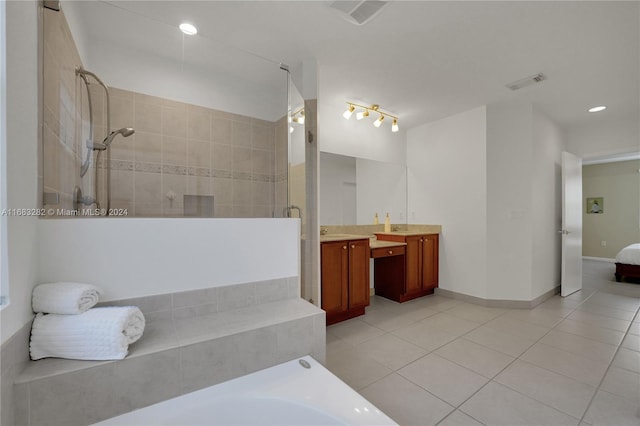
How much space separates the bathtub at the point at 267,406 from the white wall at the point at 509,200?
2.86m

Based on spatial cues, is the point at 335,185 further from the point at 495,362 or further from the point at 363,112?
the point at 495,362

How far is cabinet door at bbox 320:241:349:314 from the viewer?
8.36 feet

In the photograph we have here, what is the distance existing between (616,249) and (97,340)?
9.23 meters

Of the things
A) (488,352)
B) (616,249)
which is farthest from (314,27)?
(616,249)

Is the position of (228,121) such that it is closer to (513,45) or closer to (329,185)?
(329,185)

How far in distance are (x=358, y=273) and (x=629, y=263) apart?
4843 mm

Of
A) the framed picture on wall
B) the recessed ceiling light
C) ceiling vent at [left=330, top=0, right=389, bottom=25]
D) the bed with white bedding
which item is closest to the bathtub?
ceiling vent at [left=330, top=0, right=389, bottom=25]

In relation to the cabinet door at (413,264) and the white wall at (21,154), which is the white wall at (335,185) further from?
the white wall at (21,154)

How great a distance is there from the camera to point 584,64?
2.35 metres

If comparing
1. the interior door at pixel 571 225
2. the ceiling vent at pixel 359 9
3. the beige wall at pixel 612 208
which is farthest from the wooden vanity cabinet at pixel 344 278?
the beige wall at pixel 612 208

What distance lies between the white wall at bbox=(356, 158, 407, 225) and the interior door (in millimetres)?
2085

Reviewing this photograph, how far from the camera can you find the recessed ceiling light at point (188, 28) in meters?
1.91

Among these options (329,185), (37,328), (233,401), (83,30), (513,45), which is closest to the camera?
(37,328)

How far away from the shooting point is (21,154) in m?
0.99
